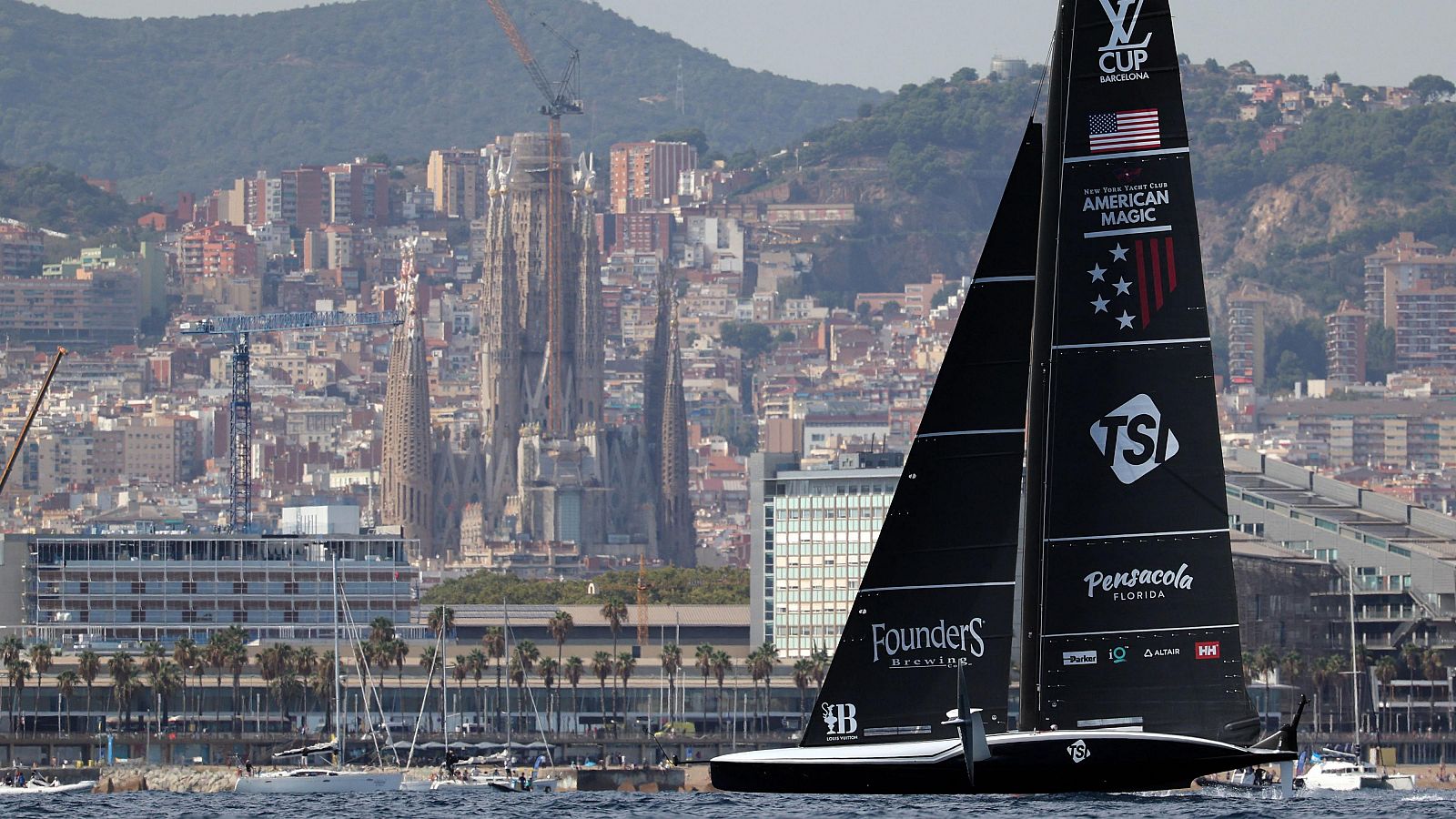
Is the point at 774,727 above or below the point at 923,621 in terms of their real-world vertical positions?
below

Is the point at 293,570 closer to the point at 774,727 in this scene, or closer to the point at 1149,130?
the point at 774,727

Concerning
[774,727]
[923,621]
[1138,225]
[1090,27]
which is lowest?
[774,727]

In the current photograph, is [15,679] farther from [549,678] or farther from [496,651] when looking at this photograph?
[549,678]

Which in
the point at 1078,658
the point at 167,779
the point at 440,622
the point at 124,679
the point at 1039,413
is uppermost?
the point at 1039,413

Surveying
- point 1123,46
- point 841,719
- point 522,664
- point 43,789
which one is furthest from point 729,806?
point 522,664

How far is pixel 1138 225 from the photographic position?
3256 cm

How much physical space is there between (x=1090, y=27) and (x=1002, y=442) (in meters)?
4.55

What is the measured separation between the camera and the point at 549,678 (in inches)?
4124

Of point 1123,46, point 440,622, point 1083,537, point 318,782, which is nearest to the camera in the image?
point 1123,46

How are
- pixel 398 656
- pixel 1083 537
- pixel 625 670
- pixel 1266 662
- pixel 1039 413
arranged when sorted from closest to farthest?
pixel 1083 537
pixel 1039 413
pixel 398 656
pixel 1266 662
pixel 625 670

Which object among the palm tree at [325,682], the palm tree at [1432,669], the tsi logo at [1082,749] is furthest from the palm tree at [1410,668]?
the tsi logo at [1082,749]

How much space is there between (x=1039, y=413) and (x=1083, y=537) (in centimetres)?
143

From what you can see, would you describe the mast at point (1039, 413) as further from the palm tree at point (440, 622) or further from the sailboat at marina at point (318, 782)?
the palm tree at point (440, 622)

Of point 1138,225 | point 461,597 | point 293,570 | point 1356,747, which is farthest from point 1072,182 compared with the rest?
point 461,597
